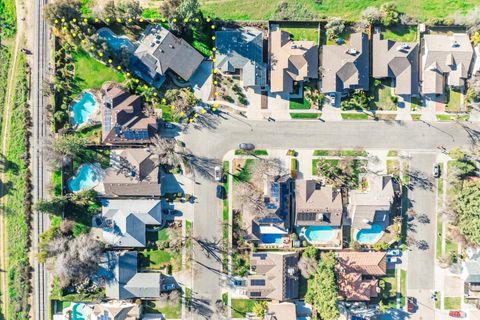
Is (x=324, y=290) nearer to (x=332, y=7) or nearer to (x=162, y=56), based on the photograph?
(x=162, y=56)

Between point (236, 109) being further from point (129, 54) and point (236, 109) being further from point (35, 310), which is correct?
point (35, 310)

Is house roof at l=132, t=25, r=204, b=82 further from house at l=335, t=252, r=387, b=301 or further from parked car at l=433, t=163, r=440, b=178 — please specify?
parked car at l=433, t=163, r=440, b=178

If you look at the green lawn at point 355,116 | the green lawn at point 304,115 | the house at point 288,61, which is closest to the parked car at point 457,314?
the green lawn at point 355,116

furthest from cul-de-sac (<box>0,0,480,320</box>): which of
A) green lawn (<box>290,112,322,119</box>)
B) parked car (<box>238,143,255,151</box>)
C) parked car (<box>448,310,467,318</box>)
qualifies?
parked car (<box>448,310,467,318</box>)

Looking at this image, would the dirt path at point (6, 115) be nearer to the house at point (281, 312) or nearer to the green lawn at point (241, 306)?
the green lawn at point (241, 306)

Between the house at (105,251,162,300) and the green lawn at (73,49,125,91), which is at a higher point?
the green lawn at (73,49,125,91)

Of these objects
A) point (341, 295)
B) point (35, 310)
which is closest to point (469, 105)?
point (341, 295)
